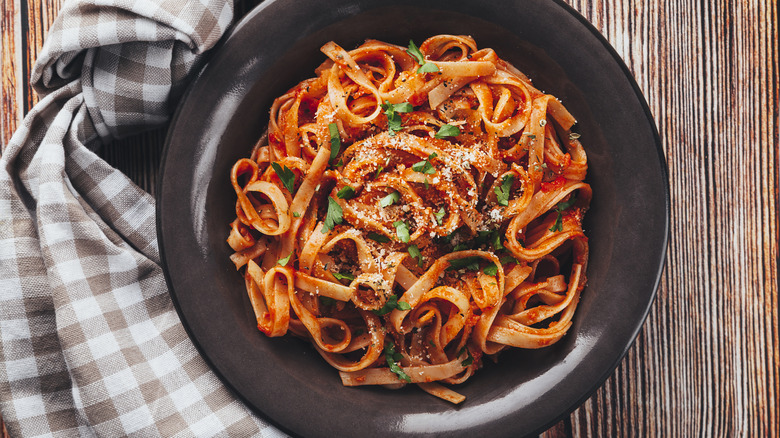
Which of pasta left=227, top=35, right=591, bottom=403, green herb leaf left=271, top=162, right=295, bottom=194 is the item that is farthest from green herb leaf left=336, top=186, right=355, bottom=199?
green herb leaf left=271, top=162, right=295, bottom=194

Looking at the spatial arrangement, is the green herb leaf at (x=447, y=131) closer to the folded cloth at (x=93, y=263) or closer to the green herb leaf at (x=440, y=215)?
the green herb leaf at (x=440, y=215)

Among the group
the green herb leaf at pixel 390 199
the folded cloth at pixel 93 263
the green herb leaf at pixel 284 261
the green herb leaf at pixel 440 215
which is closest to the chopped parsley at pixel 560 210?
the green herb leaf at pixel 440 215

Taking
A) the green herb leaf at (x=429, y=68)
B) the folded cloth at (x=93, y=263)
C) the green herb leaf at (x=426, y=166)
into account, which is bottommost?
the folded cloth at (x=93, y=263)

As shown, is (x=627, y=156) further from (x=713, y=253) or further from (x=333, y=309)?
(x=333, y=309)

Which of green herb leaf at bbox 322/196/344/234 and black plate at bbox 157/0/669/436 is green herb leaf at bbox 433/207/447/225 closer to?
green herb leaf at bbox 322/196/344/234

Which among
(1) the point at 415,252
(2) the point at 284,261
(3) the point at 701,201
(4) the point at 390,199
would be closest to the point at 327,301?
(2) the point at 284,261

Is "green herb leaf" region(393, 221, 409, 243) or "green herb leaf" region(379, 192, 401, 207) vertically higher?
"green herb leaf" region(379, 192, 401, 207)

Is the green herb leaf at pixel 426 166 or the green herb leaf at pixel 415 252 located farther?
the green herb leaf at pixel 415 252
